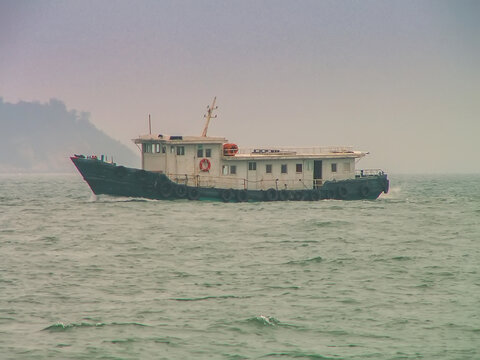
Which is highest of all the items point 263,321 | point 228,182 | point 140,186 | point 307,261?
point 228,182

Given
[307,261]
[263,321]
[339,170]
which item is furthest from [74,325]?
[339,170]

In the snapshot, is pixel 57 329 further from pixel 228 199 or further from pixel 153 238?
pixel 228 199

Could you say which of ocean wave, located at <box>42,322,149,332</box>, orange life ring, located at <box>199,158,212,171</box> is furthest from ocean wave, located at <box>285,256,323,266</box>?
orange life ring, located at <box>199,158,212,171</box>

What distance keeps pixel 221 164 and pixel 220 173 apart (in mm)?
615

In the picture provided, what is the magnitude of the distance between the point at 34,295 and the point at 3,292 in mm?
911

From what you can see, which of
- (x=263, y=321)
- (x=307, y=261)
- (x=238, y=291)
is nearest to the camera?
(x=263, y=321)

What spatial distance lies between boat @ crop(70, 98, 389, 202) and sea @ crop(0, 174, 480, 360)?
28.2ft

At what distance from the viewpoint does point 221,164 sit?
4184 cm

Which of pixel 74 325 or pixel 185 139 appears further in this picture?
pixel 185 139

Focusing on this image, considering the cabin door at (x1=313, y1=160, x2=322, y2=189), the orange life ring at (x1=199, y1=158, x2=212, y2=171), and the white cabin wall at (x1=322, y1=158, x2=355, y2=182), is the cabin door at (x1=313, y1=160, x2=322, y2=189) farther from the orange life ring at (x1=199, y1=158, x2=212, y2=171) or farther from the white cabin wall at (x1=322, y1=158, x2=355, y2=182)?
the orange life ring at (x1=199, y1=158, x2=212, y2=171)

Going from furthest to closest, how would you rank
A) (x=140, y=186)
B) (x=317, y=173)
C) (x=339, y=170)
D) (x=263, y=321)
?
(x=339, y=170) → (x=317, y=173) → (x=140, y=186) → (x=263, y=321)

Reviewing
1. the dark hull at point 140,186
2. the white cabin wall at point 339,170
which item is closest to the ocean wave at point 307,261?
the dark hull at point 140,186

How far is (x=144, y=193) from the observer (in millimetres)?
40156

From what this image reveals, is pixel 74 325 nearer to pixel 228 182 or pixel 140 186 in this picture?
pixel 140 186
